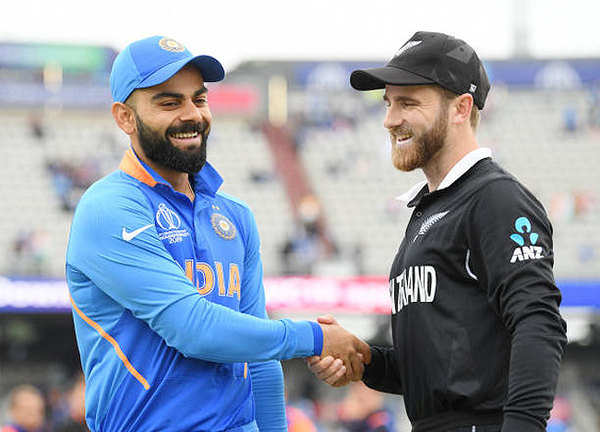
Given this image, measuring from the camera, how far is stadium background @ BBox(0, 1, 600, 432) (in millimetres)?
18703

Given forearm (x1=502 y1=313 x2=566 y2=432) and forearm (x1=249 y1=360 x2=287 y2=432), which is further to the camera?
forearm (x1=249 y1=360 x2=287 y2=432)

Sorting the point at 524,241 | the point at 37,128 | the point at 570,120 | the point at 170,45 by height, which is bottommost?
the point at 570,120

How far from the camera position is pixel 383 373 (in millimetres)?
3779

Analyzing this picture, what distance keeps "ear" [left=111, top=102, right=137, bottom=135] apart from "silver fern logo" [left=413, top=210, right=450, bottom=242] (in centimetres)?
109

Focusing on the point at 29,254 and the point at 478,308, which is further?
the point at 29,254

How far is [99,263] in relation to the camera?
3.25 m

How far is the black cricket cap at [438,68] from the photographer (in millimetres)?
3303

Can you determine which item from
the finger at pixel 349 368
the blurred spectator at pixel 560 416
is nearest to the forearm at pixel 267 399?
the finger at pixel 349 368

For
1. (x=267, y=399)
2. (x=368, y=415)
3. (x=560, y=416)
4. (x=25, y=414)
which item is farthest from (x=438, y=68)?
(x=560, y=416)

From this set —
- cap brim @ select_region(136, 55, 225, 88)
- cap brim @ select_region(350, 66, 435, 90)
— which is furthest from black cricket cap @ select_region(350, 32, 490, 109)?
cap brim @ select_region(136, 55, 225, 88)

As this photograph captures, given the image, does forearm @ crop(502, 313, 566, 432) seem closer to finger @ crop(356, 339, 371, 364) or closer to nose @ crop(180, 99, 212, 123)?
finger @ crop(356, 339, 371, 364)

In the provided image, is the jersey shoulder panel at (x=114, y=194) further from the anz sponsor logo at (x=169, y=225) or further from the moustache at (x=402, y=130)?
the moustache at (x=402, y=130)

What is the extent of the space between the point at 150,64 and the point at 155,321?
908 mm

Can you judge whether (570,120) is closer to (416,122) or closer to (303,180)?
→ (303,180)
